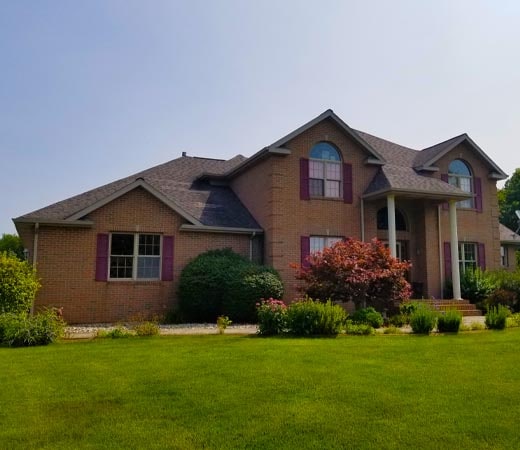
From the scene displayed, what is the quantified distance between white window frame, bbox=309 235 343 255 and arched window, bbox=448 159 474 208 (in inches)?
262

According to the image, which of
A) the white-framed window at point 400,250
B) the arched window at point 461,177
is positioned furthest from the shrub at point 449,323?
the arched window at point 461,177

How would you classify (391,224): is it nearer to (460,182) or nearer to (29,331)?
(460,182)

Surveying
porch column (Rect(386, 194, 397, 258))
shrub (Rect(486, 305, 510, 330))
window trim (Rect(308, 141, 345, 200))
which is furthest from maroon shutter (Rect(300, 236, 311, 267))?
shrub (Rect(486, 305, 510, 330))

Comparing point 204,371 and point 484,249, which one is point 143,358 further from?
point 484,249

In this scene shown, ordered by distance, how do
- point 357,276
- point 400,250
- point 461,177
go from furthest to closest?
point 461,177, point 400,250, point 357,276

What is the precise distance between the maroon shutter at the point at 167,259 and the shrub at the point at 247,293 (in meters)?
2.28

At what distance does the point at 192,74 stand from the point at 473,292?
46.0 ft

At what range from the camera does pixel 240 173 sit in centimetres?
2153

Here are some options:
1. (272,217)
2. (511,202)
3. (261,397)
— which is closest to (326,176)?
(272,217)

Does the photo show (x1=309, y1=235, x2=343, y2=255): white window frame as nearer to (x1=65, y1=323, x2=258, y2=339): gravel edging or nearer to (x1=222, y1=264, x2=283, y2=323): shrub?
(x1=222, y1=264, x2=283, y2=323): shrub

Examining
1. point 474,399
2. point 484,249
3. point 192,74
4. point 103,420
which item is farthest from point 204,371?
point 484,249

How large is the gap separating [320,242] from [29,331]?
11.7 metres

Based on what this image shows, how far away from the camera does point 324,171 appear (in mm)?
19828

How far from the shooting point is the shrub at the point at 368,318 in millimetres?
13891
